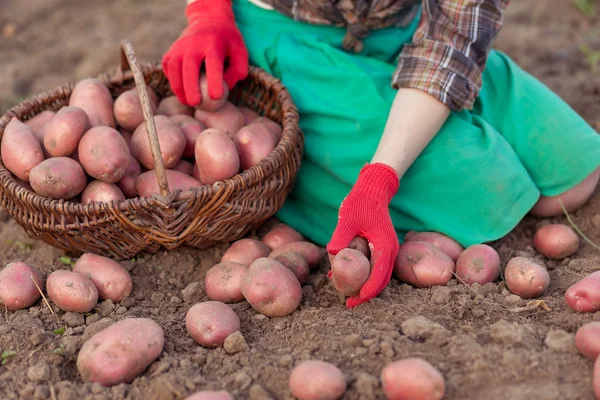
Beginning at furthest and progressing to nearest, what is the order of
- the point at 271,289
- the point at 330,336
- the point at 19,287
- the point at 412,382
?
the point at 19,287 < the point at 271,289 < the point at 330,336 < the point at 412,382

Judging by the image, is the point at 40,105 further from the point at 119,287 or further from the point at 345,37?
the point at 345,37

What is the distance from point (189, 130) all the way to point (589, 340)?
1.35m

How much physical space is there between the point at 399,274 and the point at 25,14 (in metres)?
3.51

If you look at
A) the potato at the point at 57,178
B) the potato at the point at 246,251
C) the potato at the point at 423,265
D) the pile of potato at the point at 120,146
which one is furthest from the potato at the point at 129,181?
the potato at the point at 423,265

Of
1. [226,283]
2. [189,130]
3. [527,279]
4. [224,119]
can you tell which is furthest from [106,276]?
[527,279]

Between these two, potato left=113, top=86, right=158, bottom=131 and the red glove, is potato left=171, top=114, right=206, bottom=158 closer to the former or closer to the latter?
potato left=113, top=86, right=158, bottom=131

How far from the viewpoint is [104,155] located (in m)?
1.90

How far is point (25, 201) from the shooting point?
6.08 ft

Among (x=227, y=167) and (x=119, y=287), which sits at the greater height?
(x=227, y=167)

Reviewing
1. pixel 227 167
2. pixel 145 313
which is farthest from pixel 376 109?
pixel 145 313

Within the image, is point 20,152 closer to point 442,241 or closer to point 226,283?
point 226,283

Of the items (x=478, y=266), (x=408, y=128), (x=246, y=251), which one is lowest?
(x=246, y=251)

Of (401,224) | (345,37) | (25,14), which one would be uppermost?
(345,37)

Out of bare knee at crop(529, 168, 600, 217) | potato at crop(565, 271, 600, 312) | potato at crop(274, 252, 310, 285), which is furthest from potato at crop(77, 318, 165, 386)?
bare knee at crop(529, 168, 600, 217)
